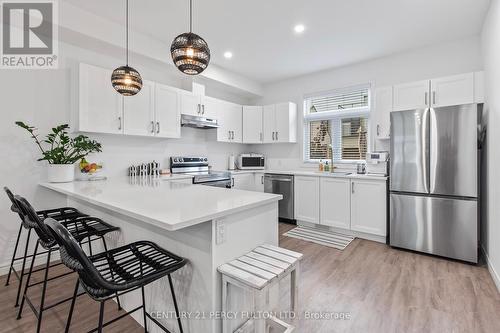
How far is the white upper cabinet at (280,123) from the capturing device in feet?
15.8

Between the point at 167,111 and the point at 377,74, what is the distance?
3.46m

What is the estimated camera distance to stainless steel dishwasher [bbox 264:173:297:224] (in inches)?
172

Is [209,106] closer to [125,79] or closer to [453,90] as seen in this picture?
[125,79]

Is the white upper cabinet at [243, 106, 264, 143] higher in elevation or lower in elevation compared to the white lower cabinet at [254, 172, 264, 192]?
higher

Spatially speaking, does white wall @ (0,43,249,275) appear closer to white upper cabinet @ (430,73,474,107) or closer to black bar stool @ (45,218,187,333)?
black bar stool @ (45,218,187,333)

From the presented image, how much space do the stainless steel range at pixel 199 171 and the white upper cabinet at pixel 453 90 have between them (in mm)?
3232

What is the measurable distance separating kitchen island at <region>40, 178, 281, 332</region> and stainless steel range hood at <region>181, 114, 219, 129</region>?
221cm

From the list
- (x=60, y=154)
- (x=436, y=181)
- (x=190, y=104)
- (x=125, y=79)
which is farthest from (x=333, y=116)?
(x=60, y=154)

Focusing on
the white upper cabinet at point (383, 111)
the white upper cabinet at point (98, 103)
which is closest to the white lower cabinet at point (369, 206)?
the white upper cabinet at point (383, 111)

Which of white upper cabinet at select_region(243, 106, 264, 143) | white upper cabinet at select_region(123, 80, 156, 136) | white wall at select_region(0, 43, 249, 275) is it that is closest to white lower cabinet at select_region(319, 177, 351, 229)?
white upper cabinet at select_region(243, 106, 264, 143)

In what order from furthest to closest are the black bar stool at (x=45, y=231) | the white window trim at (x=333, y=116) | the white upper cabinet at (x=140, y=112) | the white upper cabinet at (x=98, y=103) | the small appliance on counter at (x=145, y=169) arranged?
the white window trim at (x=333, y=116), the small appliance on counter at (x=145, y=169), the white upper cabinet at (x=140, y=112), the white upper cabinet at (x=98, y=103), the black bar stool at (x=45, y=231)

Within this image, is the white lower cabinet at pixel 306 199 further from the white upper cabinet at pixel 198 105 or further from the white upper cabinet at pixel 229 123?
the white upper cabinet at pixel 198 105

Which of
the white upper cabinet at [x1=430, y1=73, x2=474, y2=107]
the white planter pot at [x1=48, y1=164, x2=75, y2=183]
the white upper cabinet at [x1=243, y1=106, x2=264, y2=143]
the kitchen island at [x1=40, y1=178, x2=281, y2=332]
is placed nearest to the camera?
the kitchen island at [x1=40, y1=178, x2=281, y2=332]

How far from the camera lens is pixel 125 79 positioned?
2.30 meters
